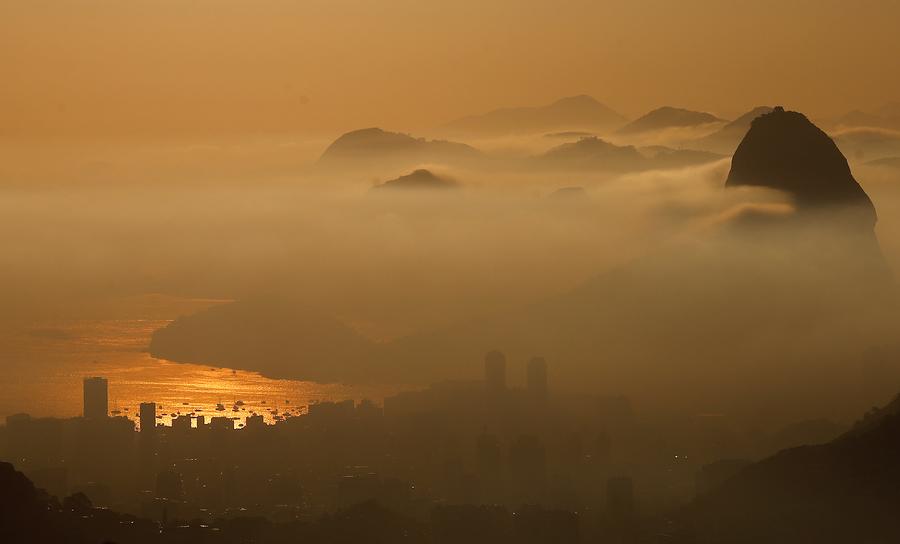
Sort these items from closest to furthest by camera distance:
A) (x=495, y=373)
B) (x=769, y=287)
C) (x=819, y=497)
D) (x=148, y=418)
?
(x=819, y=497) < (x=148, y=418) < (x=495, y=373) < (x=769, y=287)

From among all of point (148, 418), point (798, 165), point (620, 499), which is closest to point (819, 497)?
point (620, 499)

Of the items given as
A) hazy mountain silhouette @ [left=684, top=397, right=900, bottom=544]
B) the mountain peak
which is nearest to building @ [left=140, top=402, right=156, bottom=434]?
hazy mountain silhouette @ [left=684, top=397, right=900, bottom=544]

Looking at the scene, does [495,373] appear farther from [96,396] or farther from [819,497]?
[819,497]

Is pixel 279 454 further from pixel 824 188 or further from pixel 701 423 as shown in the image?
pixel 824 188

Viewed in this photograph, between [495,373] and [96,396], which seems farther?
[495,373]

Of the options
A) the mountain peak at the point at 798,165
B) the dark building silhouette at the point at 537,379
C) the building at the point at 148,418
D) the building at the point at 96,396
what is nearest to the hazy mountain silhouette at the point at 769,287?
the mountain peak at the point at 798,165

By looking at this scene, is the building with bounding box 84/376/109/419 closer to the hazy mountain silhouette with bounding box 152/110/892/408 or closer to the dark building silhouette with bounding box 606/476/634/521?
the hazy mountain silhouette with bounding box 152/110/892/408

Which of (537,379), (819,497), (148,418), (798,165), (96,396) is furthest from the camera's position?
(798,165)
